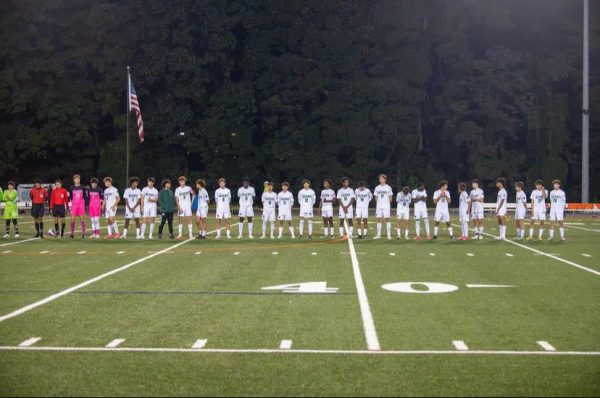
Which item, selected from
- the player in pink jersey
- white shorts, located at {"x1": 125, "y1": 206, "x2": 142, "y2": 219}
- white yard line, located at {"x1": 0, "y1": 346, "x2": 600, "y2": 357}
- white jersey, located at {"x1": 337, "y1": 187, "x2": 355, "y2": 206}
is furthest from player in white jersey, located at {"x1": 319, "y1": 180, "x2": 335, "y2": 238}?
white yard line, located at {"x1": 0, "y1": 346, "x2": 600, "y2": 357}

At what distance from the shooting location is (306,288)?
14273mm

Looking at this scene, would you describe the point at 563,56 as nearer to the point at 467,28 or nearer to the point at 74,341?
the point at 467,28

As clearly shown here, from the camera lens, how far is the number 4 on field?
13.9 m

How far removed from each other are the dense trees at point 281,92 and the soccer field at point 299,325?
4079 centimetres

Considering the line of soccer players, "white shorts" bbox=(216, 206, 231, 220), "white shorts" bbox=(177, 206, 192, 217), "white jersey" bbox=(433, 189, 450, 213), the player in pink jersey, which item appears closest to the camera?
"white jersey" bbox=(433, 189, 450, 213)

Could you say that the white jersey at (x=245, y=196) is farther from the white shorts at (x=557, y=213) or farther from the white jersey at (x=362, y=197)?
the white shorts at (x=557, y=213)

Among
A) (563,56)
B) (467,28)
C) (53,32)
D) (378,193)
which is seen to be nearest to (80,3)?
(53,32)

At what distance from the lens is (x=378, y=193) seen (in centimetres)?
2755

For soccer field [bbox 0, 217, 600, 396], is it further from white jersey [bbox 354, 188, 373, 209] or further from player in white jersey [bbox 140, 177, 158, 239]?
white jersey [bbox 354, 188, 373, 209]

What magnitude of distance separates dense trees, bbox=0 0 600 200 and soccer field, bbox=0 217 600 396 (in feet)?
134

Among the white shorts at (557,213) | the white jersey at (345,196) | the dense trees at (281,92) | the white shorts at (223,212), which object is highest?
the dense trees at (281,92)

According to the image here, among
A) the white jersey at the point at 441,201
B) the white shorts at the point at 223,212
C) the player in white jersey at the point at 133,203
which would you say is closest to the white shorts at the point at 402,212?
the white jersey at the point at 441,201

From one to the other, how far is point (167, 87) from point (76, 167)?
918 cm

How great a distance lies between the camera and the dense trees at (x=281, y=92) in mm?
59969
